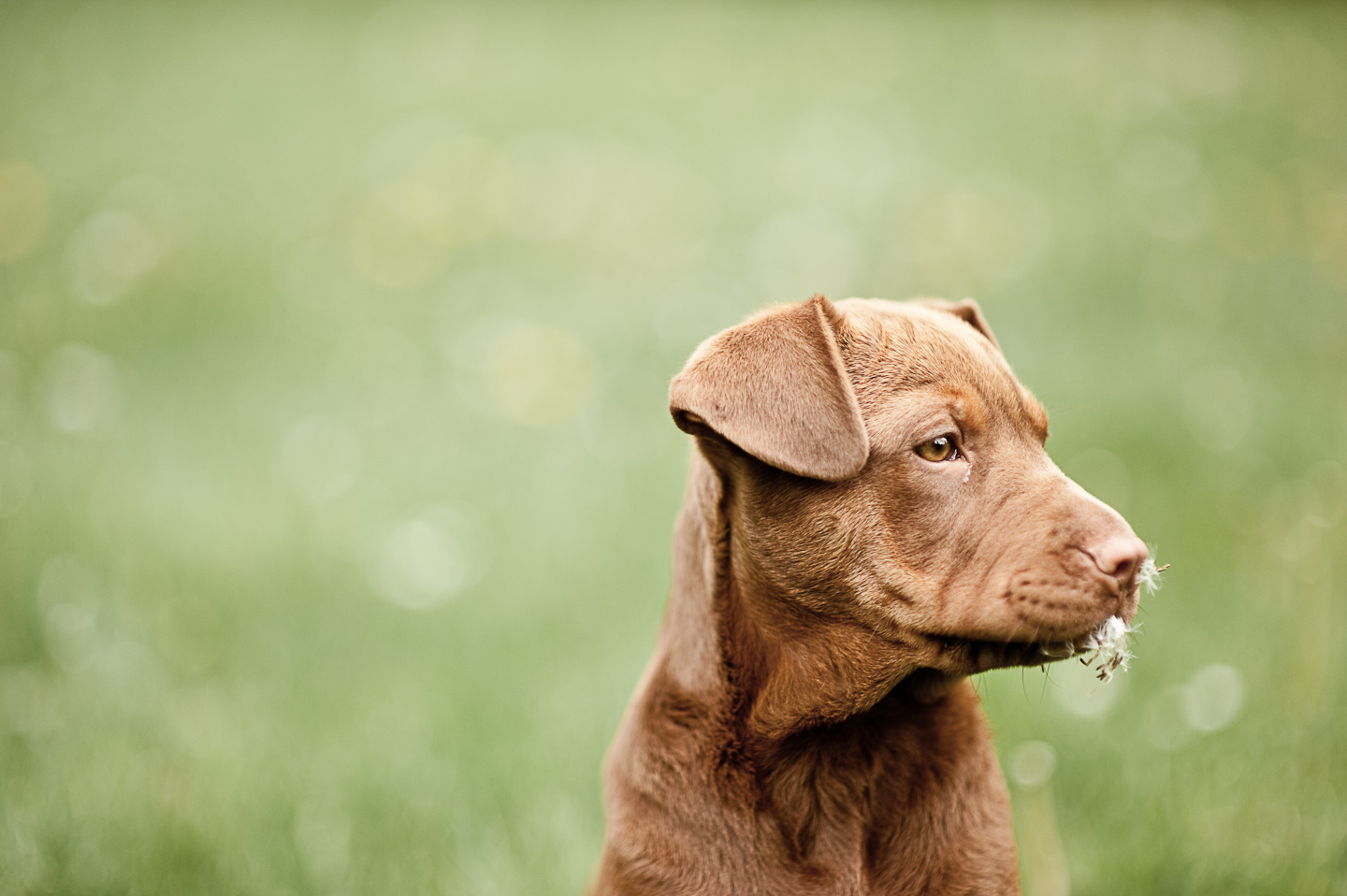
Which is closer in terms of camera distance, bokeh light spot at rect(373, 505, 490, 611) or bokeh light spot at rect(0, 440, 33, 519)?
bokeh light spot at rect(373, 505, 490, 611)

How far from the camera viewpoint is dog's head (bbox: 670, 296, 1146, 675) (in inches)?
91.0

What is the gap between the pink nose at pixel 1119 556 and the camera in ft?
7.40

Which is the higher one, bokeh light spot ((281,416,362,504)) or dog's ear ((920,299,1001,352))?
dog's ear ((920,299,1001,352))

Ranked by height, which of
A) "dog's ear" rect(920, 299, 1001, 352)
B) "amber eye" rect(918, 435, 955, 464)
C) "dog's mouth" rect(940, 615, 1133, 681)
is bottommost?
"dog's mouth" rect(940, 615, 1133, 681)

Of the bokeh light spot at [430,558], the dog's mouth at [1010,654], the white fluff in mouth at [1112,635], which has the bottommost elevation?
the bokeh light spot at [430,558]

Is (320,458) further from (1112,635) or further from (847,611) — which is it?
(1112,635)

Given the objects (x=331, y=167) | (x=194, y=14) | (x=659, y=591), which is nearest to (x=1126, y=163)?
(x=659, y=591)

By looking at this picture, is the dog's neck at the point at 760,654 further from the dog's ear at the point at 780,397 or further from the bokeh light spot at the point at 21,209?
the bokeh light spot at the point at 21,209

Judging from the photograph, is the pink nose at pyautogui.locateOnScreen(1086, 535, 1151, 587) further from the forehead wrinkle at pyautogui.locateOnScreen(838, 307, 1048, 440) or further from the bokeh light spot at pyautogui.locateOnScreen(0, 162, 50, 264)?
the bokeh light spot at pyautogui.locateOnScreen(0, 162, 50, 264)

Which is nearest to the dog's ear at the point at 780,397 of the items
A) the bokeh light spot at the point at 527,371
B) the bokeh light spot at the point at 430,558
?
the bokeh light spot at the point at 430,558

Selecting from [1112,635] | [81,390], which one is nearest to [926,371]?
[1112,635]

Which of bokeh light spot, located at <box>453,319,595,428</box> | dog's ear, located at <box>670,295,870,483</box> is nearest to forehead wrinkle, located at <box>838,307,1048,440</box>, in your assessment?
dog's ear, located at <box>670,295,870,483</box>

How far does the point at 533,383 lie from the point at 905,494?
15.4 ft

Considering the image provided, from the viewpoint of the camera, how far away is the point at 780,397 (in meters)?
2.48
